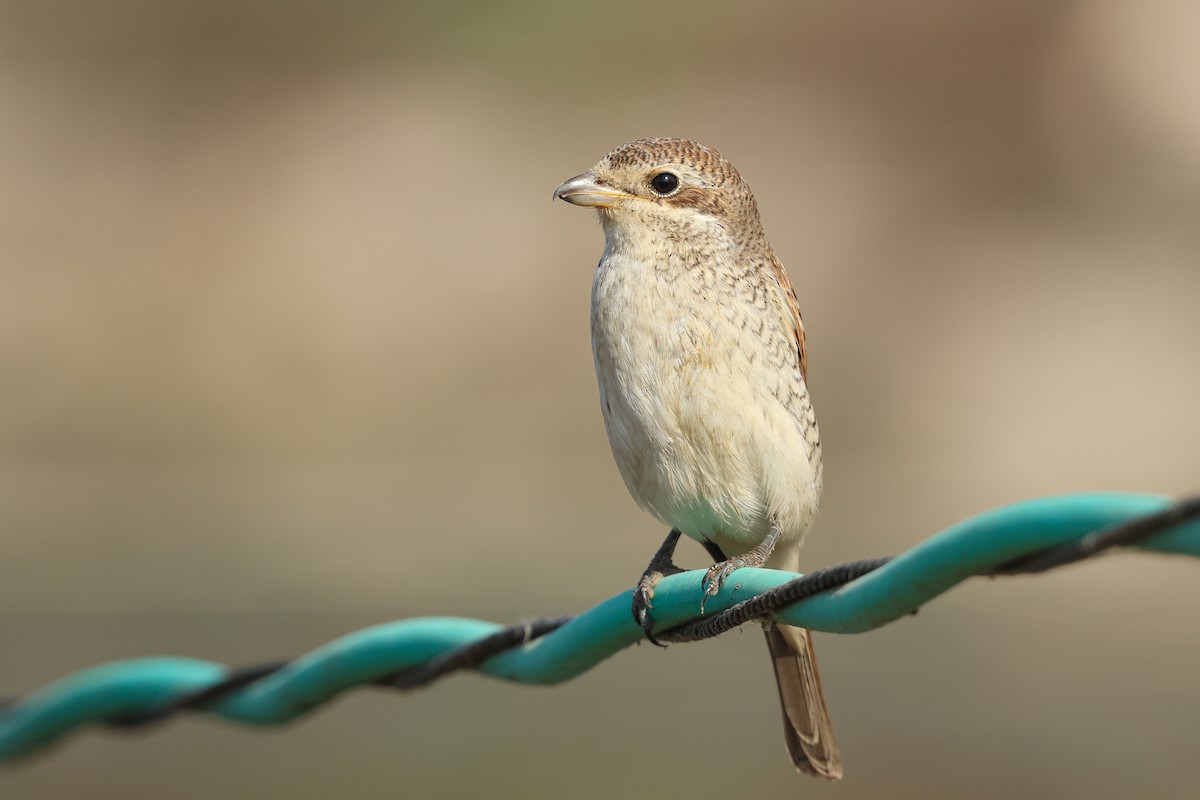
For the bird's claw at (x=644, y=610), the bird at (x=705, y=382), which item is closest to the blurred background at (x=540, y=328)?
the bird at (x=705, y=382)

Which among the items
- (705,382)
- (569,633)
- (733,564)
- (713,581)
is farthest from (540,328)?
(713,581)

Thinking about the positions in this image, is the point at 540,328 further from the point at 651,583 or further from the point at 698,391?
the point at 651,583

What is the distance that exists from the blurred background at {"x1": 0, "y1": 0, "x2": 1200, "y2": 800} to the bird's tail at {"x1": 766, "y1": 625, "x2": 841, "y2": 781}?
11440 mm

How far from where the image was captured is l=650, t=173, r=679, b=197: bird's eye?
4.34 meters

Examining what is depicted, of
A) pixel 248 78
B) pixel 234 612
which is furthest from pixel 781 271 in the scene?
pixel 248 78

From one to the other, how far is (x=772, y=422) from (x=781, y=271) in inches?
24.3

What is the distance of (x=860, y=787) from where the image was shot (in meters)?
14.3

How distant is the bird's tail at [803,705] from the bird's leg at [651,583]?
0.31 m

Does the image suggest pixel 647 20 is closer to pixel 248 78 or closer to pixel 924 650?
pixel 248 78

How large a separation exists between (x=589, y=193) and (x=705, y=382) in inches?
27.1

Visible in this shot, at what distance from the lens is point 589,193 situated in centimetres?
425

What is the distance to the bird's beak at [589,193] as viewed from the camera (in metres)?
4.24

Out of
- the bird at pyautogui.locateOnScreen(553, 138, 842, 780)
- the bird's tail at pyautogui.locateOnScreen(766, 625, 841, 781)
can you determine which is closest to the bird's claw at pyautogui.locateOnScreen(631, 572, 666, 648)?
the bird at pyautogui.locateOnScreen(553, 138, 842, 780)

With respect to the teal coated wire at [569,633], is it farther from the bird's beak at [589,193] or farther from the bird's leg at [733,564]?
the bird's beak at [589,193]
